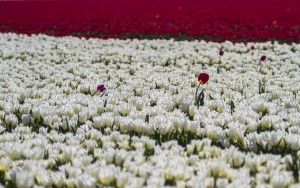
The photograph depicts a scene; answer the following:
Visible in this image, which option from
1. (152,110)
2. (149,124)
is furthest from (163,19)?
(149,124)

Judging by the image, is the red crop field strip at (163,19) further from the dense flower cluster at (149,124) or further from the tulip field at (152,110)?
the dense flower cluster at (149,124)

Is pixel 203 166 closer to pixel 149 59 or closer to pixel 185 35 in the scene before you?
pixel 149 59

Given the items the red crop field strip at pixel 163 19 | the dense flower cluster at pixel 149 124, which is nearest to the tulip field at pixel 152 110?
the dense flower cluster at pixel 149 124

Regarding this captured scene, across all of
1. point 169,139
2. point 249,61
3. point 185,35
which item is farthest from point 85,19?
point 169,139

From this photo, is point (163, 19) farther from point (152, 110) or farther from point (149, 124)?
point (149, 124)

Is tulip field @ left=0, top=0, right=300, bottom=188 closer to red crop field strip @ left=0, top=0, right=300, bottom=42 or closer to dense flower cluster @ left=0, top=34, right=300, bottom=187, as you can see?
dense flower cluster @ left=0, top=34, right=300, bottom=187

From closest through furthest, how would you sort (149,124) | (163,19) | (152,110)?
(149,124) < (152,110) < (163,19)

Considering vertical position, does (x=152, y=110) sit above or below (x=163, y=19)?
below
